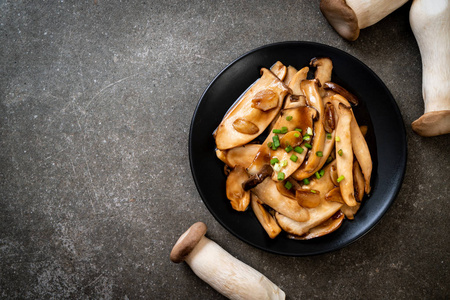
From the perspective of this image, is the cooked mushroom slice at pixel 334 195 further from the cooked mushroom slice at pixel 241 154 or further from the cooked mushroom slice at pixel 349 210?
the cooked mushroom slice at pixel 241 154

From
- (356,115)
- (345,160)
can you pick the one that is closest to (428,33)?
(356,115)

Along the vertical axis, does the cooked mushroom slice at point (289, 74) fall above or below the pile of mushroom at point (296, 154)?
above

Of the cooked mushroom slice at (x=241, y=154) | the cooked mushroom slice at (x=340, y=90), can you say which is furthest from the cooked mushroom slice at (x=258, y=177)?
the cooked mushroom slice at (x=340, y=90)

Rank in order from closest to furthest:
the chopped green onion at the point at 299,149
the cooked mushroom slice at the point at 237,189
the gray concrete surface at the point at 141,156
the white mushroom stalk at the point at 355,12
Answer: the chopped green onion at the point at 299,149, the cooked mushroom slice at the point at 237,189, the white mushroom stalk at the point at 355,12, the gray concrete surface at the point at 141,156

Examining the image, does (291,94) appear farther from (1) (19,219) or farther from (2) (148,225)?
(1) (19,219)

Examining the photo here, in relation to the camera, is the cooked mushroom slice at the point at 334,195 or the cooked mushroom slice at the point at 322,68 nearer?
the cooked mushroom slice at the point at 334,195

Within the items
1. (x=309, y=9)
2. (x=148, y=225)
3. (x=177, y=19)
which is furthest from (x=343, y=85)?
(x=148, y=225)

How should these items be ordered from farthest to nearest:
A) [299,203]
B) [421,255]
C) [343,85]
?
[421,255], [343,85], [299,203]
